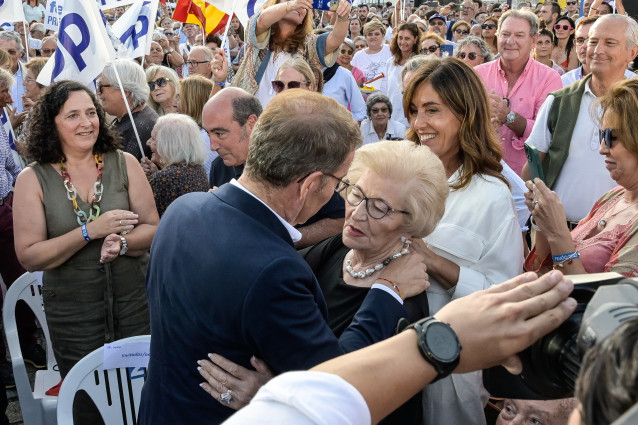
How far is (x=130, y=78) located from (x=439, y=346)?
4127mm

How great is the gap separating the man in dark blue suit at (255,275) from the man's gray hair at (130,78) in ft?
10.0

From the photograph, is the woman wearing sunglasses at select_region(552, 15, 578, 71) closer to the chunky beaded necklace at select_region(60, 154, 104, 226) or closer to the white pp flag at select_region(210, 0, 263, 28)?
the white pp flag at select_region(210, 0, 263, 28)

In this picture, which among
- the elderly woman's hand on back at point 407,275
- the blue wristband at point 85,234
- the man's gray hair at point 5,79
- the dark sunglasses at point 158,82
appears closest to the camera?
the elderly woman's hand on back at point 407,275

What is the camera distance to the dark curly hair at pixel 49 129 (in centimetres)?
311

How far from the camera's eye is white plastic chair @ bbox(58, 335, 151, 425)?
254cm

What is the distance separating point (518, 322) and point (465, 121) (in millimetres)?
1816

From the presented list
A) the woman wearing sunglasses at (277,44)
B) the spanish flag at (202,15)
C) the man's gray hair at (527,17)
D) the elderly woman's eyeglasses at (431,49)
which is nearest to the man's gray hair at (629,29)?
the man's gray hair at (527,17)

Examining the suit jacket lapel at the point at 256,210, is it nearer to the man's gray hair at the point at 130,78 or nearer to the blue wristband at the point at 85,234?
the blue wristband at the point at 85,234

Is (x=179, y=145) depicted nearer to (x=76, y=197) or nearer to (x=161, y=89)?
(x=76, y=197)

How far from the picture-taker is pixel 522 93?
16.3ft

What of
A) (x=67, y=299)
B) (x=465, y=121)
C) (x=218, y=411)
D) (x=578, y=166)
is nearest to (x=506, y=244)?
(x=465, y=121)

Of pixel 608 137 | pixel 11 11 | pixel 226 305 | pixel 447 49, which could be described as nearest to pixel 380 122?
pixel 447 49

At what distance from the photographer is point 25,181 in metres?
3.04

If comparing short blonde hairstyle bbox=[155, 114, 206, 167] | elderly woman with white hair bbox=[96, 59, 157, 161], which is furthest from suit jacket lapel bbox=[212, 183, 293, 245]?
elderly woman with white hair bbox=[96, 59, 157, 161]
